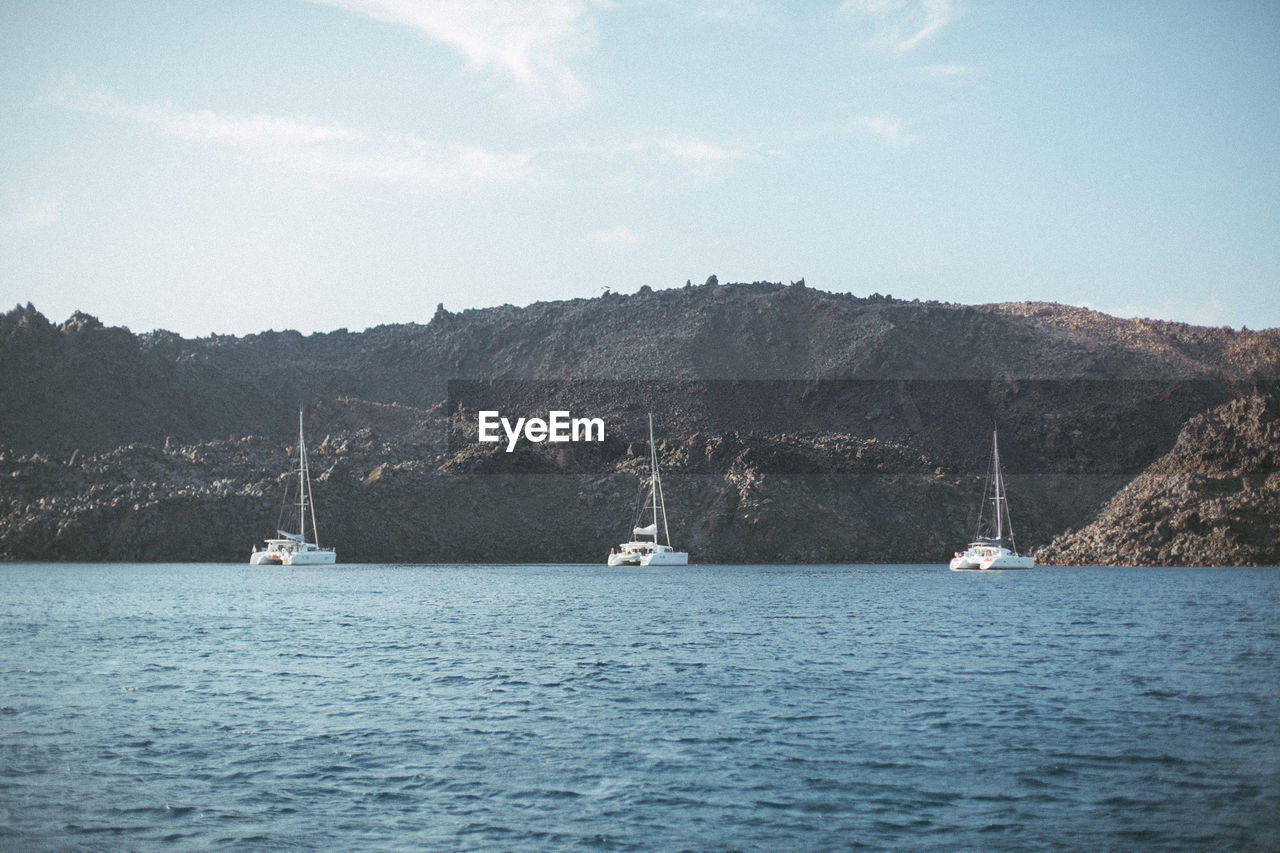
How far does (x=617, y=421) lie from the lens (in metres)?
110

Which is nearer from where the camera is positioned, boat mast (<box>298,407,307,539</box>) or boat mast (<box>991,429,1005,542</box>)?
boat mast (<box>991,429,1005,542</box>)

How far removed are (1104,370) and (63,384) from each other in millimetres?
107769

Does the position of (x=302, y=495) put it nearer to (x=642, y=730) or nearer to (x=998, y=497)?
(x=998, y=497)

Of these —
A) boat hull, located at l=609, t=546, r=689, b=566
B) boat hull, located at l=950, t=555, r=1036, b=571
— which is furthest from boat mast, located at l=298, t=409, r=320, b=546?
boat hull, located at l=950, t=555, r=1036, b=571

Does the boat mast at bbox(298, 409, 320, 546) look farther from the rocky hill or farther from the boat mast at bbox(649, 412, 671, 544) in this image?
the boat mast at bbox(649, 412, 671, 544)

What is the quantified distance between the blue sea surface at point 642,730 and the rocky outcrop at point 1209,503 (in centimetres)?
2974

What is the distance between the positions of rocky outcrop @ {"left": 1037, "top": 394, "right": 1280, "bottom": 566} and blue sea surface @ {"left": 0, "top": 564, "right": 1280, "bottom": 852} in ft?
97.6

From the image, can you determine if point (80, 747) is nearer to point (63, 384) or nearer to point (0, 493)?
point (0, 493)

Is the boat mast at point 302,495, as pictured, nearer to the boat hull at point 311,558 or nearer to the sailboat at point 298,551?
the sailboat at point 298,551

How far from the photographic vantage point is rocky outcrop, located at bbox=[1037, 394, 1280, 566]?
73.2 meters

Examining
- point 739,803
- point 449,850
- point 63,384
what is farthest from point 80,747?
point 63,384

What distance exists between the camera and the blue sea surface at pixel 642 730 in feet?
50.0

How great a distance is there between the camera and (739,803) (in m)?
16.5

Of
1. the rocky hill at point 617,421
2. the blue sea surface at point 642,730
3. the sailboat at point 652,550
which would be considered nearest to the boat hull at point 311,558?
the rocky hill at point 617,421
